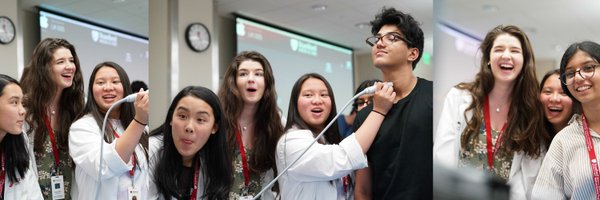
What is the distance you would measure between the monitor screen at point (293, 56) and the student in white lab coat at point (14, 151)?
71 centimetres

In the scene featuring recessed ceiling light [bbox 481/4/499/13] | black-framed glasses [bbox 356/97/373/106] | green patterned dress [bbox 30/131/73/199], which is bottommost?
green patterned dress [bbox 30/131/73/199]

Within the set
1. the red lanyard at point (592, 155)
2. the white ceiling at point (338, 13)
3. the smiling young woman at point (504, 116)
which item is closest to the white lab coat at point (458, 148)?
the smiling young woman at point (504, 116)

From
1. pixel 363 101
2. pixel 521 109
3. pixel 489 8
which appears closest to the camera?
pixel 521 109

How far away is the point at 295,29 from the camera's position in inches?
71.9

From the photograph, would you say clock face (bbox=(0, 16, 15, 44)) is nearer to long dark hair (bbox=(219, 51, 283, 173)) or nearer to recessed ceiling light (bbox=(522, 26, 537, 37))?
long dark hair (bbox=(219, 51, 283, 173))

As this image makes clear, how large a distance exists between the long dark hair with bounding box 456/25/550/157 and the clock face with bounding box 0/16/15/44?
146 cm

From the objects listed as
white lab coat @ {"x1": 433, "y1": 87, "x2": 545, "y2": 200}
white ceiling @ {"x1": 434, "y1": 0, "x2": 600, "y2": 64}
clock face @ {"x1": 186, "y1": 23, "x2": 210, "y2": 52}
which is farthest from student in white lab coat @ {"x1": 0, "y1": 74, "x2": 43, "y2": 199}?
white ceiling @ {"x1": 434, "y1": 0, "x2": 600, "y2": 64}

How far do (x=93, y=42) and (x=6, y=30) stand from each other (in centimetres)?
26

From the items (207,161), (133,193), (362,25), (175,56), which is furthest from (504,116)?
(133,193)

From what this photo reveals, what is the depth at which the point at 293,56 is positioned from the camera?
180 centimetres

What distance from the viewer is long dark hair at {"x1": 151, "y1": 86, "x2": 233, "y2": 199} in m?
1.70

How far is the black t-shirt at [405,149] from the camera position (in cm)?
169

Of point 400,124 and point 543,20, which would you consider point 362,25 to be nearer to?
point 400,124

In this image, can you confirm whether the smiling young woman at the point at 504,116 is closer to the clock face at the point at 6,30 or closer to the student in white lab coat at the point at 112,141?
the student in white lab coat at the point at 112,141
